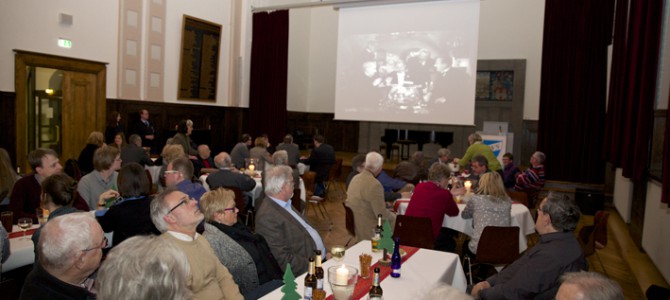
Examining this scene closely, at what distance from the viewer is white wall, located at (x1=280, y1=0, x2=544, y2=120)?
13.4m

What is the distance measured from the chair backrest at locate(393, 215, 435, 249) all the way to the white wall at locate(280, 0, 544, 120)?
10.6m

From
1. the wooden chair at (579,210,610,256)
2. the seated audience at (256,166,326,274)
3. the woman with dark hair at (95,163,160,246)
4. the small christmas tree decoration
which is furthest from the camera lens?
the wooden chair at (579,210,610,256)

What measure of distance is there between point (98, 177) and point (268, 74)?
29.7 ft

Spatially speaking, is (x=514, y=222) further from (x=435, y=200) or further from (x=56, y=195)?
(x=56, y=195)

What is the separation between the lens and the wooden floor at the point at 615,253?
482cm

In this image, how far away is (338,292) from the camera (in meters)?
2.21

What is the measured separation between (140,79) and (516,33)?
33.4ft

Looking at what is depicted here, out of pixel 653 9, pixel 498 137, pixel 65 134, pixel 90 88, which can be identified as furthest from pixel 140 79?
pixel 653 9

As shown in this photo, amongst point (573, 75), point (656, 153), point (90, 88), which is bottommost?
point (656, 153)

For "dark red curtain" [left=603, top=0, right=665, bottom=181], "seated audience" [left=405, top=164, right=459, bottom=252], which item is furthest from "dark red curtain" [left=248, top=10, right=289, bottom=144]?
"seated audience" [left=405, top=164, right=459, bottom=252]

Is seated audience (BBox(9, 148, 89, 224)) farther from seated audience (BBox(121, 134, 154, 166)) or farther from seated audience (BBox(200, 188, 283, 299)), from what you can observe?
seated audience (BBox(121, 134, 154, 166))

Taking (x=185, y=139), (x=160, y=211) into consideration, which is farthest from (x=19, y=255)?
(x=185, y=139)

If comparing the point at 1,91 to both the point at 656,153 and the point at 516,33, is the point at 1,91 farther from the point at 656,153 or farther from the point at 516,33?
the point at 516,33

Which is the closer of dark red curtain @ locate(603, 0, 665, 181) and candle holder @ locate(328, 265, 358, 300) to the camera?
candle holder @ locate(328, 265, 358, 300)
